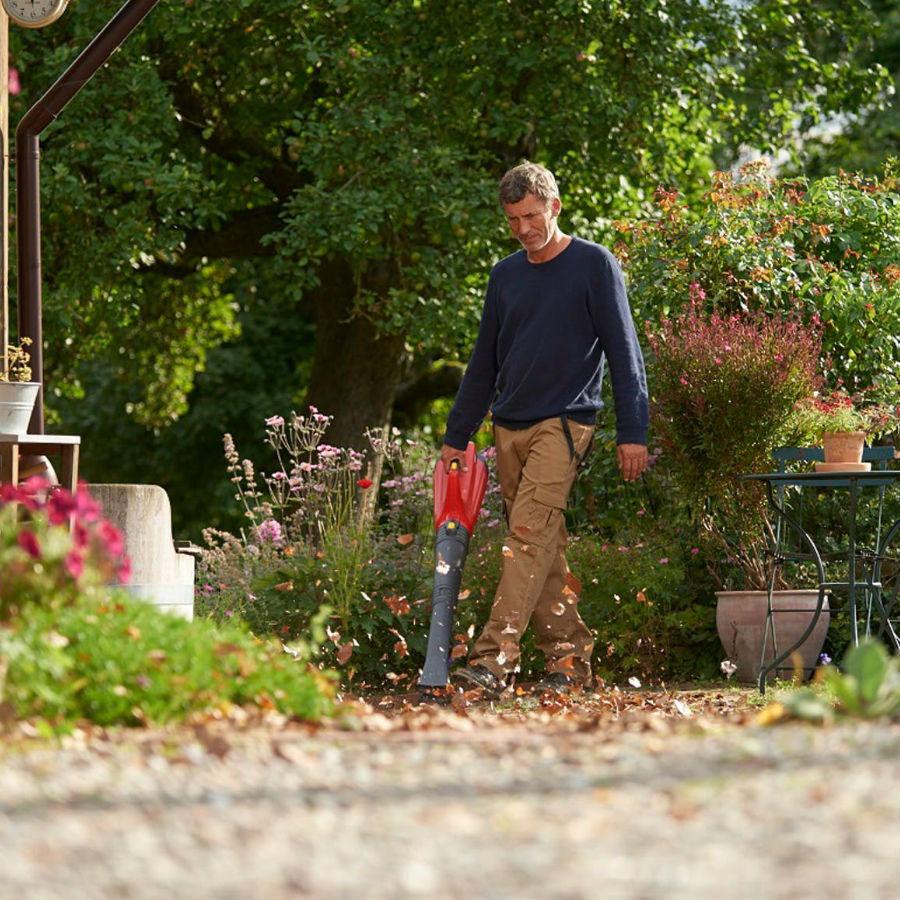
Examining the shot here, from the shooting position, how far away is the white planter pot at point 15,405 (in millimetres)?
5742

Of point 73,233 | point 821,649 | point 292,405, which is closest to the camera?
point 821,649

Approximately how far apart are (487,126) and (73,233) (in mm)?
3452

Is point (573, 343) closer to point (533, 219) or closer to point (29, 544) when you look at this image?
point (533, 219)

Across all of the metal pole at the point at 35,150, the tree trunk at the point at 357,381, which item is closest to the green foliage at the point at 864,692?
the metal pole at the point at 35,150

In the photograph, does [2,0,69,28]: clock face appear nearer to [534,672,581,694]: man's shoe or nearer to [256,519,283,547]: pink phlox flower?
[256,519,283,547]: pink phlox flower

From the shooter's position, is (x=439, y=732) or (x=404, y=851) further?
(x=439, y=732)

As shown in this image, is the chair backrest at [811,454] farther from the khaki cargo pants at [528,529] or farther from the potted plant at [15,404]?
the potted plant at [15,404]

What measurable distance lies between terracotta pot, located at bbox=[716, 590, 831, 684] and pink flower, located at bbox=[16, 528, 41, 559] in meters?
4.05

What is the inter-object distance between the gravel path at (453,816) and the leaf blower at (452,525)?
260cm

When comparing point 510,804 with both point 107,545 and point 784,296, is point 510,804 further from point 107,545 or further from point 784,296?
point 784,296

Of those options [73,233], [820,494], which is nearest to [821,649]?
[820,494]

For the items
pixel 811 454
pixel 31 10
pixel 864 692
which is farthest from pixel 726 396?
pixel 31 10

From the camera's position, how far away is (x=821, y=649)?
23.5 feet

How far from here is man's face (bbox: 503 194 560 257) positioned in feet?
19.0
